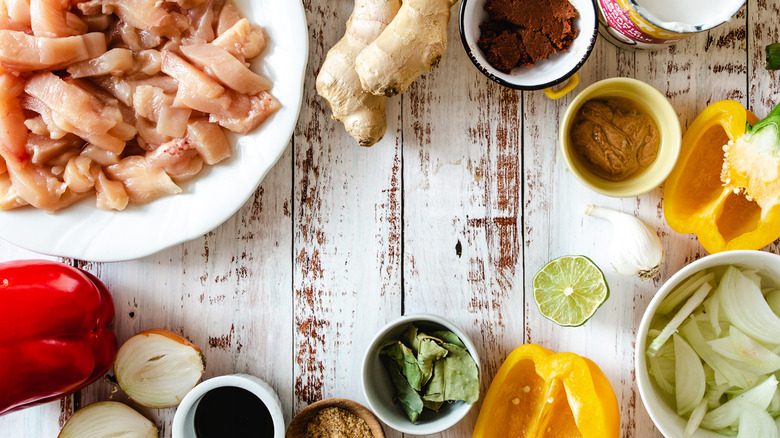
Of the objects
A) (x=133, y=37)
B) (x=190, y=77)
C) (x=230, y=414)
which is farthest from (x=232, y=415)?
(x=133, y=37)

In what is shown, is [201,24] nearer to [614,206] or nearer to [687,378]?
[614,206]

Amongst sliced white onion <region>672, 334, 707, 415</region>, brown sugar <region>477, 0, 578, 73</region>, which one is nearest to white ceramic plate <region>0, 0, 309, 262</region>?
brown sugar <region>477, 0, 578, 73</region>

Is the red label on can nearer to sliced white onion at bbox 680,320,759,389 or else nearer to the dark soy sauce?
sliced white onion at bbox 680,320,759,389

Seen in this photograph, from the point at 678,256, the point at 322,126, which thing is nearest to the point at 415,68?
the point at 322,126

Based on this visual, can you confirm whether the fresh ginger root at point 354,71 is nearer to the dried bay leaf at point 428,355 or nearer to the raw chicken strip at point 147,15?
the raw chicken strip at point 147,15

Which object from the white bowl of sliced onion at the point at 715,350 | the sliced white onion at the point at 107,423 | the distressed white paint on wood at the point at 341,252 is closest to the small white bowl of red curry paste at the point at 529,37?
the distressed white paint on wood at the point at 341,252

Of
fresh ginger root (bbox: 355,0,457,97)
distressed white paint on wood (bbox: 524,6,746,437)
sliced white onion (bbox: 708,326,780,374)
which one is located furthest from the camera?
distressed white paint on wood (bbox: 524,6,746,437)

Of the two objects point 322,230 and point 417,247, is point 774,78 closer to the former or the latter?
point 417,247
